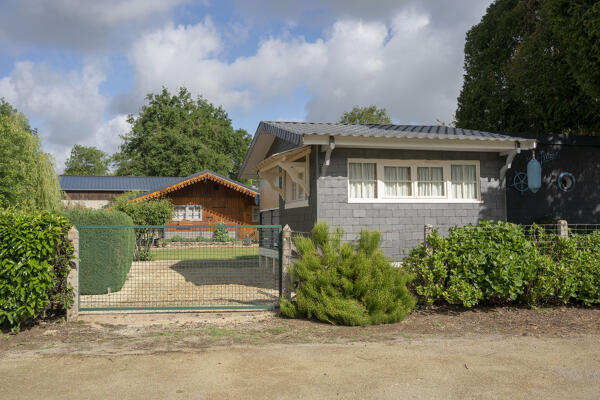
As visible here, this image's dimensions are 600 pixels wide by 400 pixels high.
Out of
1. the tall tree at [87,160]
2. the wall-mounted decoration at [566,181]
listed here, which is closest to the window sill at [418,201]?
the wall-mounted decoration at [566,181]

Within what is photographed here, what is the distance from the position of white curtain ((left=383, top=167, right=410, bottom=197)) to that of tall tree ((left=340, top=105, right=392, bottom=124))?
36.0 m

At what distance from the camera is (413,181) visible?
10211 mm

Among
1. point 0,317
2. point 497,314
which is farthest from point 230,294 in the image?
point 497,314

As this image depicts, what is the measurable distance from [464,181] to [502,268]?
351 cm

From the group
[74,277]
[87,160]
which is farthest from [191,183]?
[87,160]

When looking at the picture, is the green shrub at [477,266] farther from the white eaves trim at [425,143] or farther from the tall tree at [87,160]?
the tall tree at [87,160]

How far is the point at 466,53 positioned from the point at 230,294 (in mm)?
20522

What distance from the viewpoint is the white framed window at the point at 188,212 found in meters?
28.7

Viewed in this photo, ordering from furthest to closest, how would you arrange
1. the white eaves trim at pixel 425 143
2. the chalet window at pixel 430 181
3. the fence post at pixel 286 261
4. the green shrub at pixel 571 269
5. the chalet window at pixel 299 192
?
1. the chalet window at pixel 299 192
2. the chalet window at pixel 430 181
3. the white eaves trim at pixel 425 143
4. the green shrub at pixel 571 269
5. the fence post at pixel 286 261

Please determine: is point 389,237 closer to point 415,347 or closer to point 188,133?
point 415,347

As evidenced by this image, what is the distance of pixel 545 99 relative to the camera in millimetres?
19219

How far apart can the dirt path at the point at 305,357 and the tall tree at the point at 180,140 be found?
123 ft

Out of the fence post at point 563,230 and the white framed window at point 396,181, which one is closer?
the fence post at point 563,230

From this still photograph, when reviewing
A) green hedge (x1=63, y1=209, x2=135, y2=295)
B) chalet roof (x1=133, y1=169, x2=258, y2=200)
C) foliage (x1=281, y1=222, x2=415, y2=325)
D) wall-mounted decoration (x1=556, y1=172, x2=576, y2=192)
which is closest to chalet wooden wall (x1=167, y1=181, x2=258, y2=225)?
chalet roof (x1=133, y1=169, x2=258, y2=200)
